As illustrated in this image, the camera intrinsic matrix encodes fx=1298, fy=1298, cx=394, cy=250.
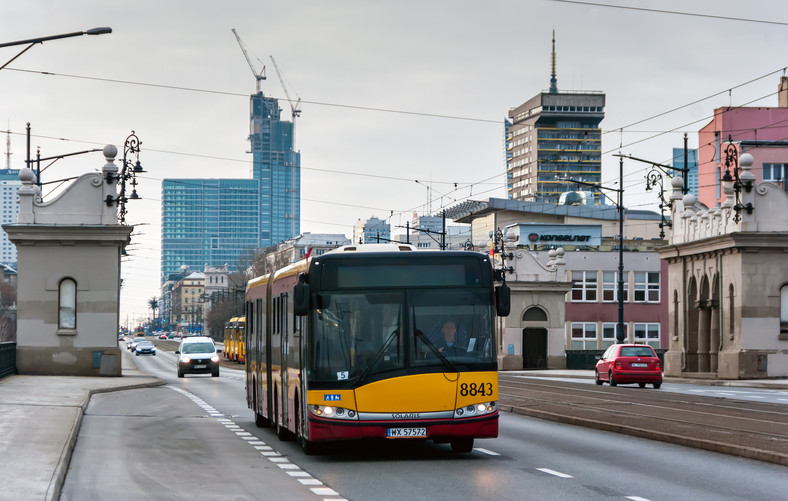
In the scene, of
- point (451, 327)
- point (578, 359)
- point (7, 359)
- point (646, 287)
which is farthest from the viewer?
point (646, 287)

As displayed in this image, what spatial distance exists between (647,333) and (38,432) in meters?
83.2

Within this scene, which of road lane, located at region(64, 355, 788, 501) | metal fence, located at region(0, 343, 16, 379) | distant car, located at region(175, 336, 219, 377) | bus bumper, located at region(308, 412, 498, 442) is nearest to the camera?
road lane, located at region(64, 355, 788, 501)

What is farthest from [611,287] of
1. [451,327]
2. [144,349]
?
[451,327]

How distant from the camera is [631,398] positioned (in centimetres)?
3203

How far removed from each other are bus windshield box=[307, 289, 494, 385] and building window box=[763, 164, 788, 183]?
8288 centimetres

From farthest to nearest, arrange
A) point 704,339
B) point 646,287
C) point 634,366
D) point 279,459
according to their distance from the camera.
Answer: point 646,287
point 704,339
point 634,366
point 279,459

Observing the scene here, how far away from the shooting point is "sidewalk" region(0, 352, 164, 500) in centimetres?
1254

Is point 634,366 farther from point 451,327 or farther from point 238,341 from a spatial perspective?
point 238,341

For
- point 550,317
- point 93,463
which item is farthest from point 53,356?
point 550,317

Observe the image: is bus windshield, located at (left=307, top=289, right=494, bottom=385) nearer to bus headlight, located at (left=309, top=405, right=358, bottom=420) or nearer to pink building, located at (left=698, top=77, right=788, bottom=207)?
bus headlight, located at (left=309, top=405, right=358, bottom=420)

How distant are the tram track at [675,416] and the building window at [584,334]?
207 feet

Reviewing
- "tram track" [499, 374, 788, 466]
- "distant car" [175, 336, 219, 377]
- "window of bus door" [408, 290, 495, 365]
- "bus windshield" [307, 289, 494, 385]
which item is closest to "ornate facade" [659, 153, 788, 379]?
"tram track" [499, 374, 788, 466]

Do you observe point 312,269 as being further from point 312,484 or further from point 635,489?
point 635,489

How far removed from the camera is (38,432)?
18938 millimetres
